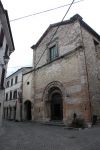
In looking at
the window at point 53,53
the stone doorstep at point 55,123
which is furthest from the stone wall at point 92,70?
the window at point 53,53

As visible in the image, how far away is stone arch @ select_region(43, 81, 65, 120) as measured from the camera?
49.0 feet

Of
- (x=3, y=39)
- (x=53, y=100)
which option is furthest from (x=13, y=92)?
(x=3, y=39)

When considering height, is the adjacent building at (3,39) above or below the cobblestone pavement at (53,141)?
above

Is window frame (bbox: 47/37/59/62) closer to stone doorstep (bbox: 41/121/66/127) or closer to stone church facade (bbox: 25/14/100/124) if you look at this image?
stone church facade (bbox: 25/14/100/124)

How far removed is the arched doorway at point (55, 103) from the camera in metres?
14.9

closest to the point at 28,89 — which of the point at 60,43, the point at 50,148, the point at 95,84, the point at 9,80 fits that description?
the point at 60,43

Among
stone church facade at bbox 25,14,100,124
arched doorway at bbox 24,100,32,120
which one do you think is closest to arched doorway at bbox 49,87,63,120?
stone church facade at bbox 25,14,100,124

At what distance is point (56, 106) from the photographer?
15.4 metres

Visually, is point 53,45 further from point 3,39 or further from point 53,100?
point 3,39

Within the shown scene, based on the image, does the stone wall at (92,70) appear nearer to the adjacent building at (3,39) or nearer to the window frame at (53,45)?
the window frame at (53,45)

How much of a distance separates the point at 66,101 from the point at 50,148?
760cm

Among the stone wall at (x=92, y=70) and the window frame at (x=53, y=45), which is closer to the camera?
the stone wall at (x=92, y=70)

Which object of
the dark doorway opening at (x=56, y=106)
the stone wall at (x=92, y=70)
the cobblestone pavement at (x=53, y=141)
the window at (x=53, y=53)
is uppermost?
the window at (x=53, y=53)

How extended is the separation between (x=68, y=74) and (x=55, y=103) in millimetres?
3750
